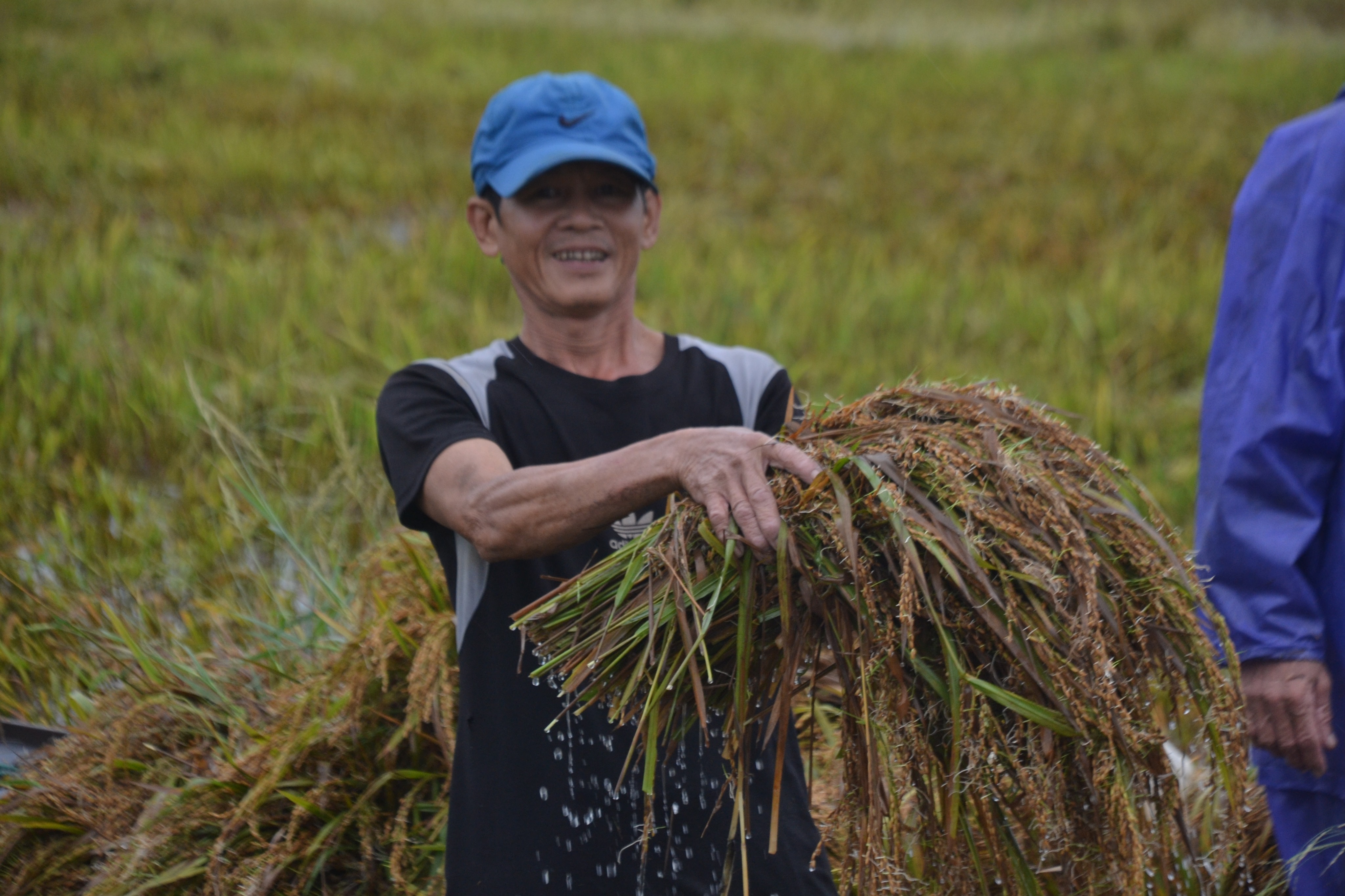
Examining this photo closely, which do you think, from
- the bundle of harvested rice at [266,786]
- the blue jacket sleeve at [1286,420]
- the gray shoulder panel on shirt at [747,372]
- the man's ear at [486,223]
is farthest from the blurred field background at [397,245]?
the blue jacket sleeve at [1286,420]

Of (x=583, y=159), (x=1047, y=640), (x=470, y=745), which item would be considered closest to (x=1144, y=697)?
(x=1047, y=640)

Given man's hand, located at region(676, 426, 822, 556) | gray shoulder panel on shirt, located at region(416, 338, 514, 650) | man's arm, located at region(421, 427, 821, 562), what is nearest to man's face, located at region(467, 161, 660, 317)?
gray shoulder panel on shirt, located at region(416, 338, 514, 650)

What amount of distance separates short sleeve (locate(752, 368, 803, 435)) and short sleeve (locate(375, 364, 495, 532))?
0.47 meters

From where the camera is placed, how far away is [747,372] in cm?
190

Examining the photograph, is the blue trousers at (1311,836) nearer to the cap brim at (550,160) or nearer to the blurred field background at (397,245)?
the cap brim at (550,160)

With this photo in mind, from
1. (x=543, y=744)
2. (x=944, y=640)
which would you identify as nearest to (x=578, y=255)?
(x=543, y=744)

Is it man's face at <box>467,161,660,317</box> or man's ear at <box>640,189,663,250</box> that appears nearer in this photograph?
man's face at <box>467,161,660,317</box>

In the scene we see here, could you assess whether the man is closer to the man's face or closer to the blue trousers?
the man's face

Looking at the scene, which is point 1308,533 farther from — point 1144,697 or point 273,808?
point 273,808

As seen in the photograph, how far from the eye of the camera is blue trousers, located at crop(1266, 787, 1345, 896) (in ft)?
5.48

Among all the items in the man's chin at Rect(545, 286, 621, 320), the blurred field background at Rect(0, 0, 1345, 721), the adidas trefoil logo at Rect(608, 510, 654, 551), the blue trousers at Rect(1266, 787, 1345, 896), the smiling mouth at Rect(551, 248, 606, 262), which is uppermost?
the blurred field background at Rect(0, 0, 1345, 721)

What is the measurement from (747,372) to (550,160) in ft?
1.53

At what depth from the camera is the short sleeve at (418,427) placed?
64.0 inches

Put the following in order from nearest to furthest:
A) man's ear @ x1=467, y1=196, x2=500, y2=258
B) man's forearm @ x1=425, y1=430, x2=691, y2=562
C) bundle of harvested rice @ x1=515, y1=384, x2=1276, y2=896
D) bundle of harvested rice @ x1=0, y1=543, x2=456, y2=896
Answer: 1. bundle of harvested rice @ x1=515, y1=384, x2=1276, y2=896
2. man's forearm @ x1=425, y1=430, x2=691, y2=562
3. man's ear @ x1=467, y1=196, x2=500, y2=258
4. bundle of harvested rice @ x1=0, y1=543, x2=456, y2=896
